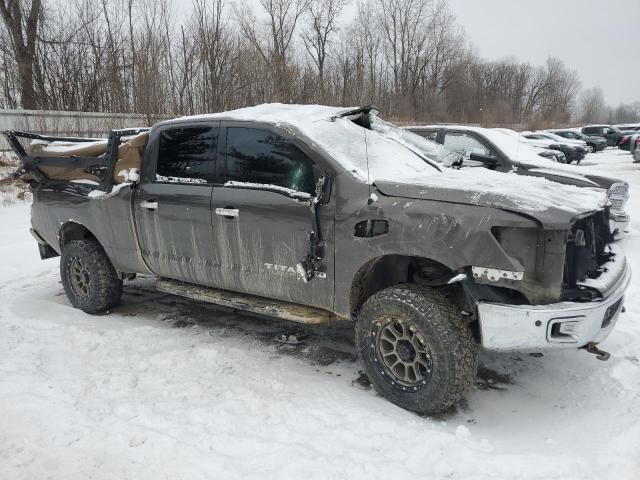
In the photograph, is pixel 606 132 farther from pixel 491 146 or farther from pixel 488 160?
pixel 488 160

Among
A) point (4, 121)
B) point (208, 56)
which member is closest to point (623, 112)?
point (208, 56)

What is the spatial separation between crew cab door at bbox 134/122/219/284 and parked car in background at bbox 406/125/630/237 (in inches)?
146

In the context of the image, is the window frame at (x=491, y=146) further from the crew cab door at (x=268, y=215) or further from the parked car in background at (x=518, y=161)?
the crew cab door at (x=268, y=215)

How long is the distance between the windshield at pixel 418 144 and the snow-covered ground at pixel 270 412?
168cm

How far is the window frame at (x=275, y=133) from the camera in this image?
132 inches

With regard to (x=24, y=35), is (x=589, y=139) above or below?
below

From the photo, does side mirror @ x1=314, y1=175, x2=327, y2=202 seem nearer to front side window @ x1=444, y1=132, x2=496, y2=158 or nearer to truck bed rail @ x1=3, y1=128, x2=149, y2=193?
truck bed rail @ x1=3, y1=128, x2=149, y2=193

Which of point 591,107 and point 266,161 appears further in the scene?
point 591,107

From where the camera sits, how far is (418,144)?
4.23 meters

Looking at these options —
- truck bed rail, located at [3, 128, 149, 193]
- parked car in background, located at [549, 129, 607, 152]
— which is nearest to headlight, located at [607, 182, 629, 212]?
truck bed rail, located at [3, 128, 149, 193]

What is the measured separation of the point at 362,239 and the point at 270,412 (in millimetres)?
1252

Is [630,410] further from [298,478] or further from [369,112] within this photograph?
[369,112]

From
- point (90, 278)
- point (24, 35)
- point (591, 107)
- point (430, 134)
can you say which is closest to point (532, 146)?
point (430, 134)

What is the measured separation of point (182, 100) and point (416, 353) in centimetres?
1676
